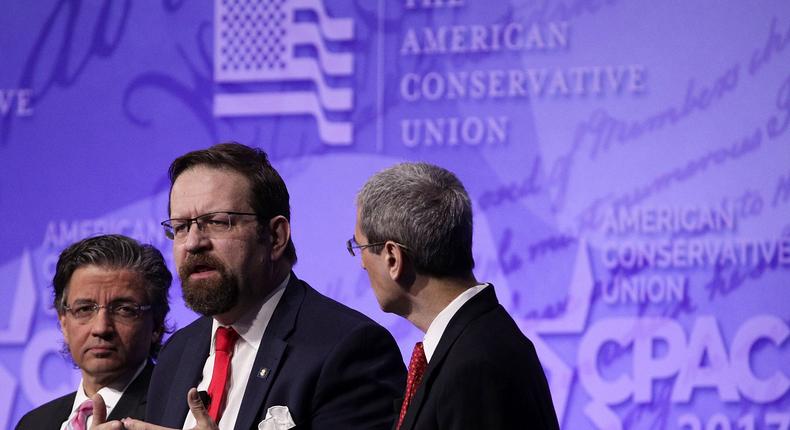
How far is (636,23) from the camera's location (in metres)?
4.50

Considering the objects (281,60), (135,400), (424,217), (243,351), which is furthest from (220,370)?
(281,60)

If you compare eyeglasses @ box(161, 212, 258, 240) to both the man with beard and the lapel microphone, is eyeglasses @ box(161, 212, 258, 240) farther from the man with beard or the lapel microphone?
the lapel microphone

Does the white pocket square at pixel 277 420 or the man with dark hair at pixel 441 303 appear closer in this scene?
the man with dark hair at pixel 441 303

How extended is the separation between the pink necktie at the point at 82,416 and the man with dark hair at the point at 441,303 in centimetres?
121

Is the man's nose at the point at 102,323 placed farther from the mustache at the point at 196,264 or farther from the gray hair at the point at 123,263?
the mustache at the point at 196,264

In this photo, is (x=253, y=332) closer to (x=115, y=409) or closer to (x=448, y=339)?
(x=115, y=409)

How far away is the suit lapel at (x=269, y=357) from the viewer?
2.69 meters

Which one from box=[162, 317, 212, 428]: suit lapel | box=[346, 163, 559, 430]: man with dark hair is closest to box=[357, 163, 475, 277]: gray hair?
box=[346, 163, 559, 430]: man with dark hair

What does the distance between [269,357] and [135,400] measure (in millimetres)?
682

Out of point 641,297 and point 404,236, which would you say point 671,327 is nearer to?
point 641,297

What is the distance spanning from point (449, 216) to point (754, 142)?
2.29 m

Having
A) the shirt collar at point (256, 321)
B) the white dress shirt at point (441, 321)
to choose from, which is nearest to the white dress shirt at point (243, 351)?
the shirt collar at point (256, 321)

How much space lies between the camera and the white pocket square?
263 centimetres

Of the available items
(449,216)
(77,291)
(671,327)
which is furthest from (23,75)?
(449,216)
